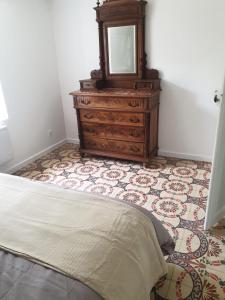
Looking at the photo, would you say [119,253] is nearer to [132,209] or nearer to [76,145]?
[132,209]

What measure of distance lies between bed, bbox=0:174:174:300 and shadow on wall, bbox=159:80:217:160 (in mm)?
1882

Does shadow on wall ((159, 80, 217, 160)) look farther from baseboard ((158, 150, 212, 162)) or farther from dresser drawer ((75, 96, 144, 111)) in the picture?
dresser drawer ((75, 96, 144, 111))

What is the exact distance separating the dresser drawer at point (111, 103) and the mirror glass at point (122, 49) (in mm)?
456

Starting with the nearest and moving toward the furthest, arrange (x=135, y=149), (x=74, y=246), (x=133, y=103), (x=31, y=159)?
(x=74, y=246), (x=133, y=103), (x=135, y=149), (x=31, y=159)

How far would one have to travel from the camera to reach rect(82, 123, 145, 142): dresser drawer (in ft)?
9.31

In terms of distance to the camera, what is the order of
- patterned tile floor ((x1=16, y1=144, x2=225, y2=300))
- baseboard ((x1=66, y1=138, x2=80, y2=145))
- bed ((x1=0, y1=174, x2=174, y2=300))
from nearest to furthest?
bed ((x1=0, y1=174, x2=174, y2=300)) → patterned tile floor ((x1=16, y1=144, x2=225, y2=300)) → baseboard ((x1=66, y1=138, x2=80, y2=145))

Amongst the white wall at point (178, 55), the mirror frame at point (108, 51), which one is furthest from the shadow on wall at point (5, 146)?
the mirror frame at point (108, 51)

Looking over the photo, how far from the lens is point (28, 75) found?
3.08 m

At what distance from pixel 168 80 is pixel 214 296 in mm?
2250

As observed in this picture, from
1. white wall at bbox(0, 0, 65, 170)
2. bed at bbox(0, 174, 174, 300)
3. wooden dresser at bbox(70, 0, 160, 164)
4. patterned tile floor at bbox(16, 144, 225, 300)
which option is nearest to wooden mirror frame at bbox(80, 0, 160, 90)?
wooden dresser at bbox(70, 0, 160, 164)

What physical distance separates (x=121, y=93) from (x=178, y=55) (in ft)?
2.56

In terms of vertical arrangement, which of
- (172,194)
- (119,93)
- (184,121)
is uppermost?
(119,93)

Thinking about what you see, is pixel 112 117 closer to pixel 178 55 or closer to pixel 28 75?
pixel 178 55

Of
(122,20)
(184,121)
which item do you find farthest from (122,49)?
(184,121)
